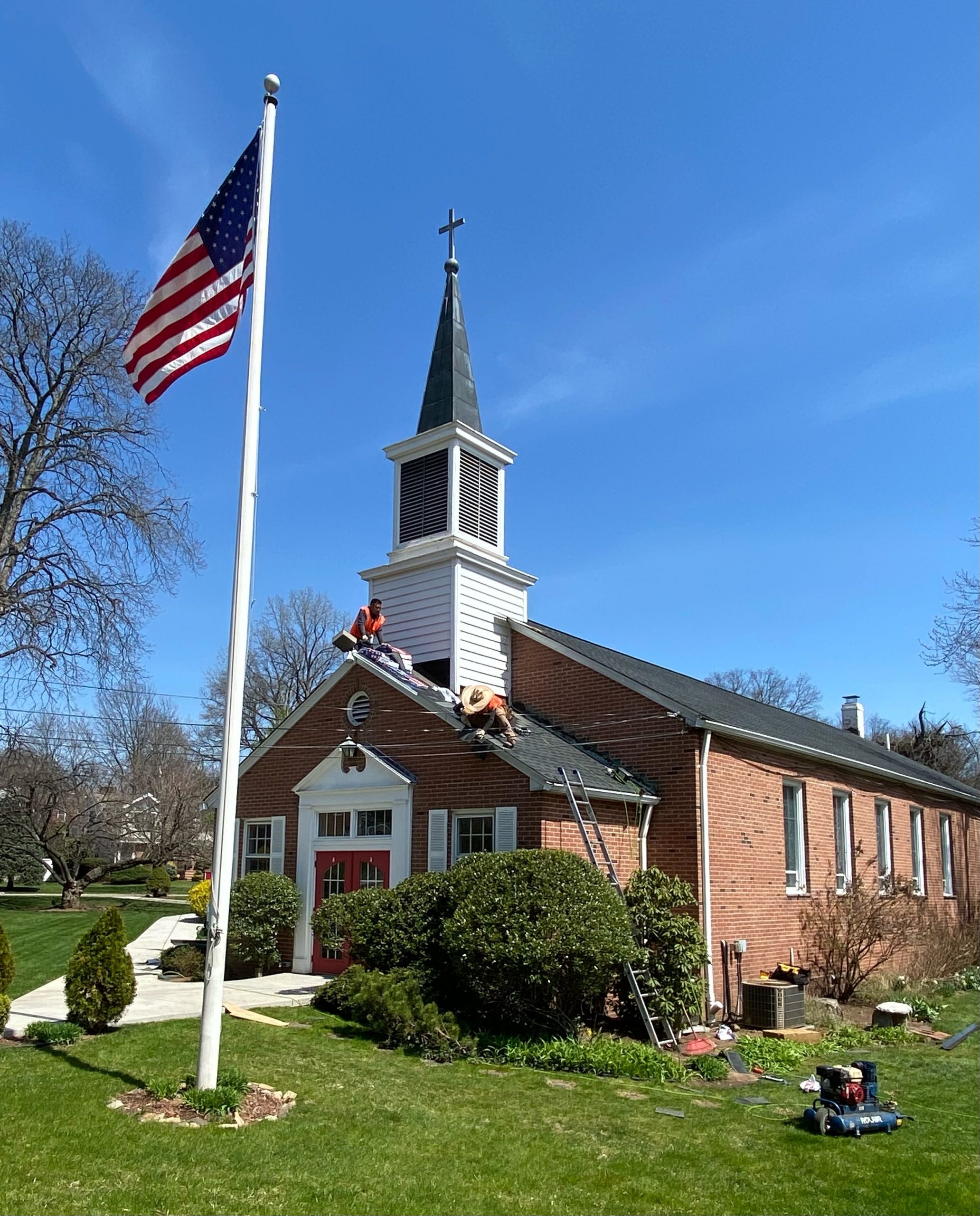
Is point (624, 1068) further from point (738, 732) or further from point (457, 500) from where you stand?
point (457, 500)

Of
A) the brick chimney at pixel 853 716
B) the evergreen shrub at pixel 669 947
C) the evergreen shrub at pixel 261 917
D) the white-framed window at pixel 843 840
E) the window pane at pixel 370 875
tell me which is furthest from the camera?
the brick chimney at pixel 853 716

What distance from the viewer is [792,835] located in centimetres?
1786

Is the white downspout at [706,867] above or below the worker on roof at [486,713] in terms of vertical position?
below

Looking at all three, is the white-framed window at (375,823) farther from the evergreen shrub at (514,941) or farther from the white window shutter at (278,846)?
the evergreen shrub at (514,941)

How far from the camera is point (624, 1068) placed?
1070cm

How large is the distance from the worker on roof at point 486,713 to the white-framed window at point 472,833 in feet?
3.82

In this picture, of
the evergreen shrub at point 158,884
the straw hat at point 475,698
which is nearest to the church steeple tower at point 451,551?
the straw hat at point 475,698

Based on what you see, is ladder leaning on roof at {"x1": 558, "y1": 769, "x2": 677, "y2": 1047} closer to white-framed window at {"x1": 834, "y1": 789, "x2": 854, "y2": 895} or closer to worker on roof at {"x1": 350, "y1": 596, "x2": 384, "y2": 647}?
worker on roof at {"x1": 350, "y1": 596, "x2": 384, "y2": 647}

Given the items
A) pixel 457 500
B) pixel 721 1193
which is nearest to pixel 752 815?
pixel 457 500

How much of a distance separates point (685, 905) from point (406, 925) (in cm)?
399

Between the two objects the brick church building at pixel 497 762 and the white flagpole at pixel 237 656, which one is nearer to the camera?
the white flagpole at pixel 237 656

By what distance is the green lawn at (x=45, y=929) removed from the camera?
16922 millimetres

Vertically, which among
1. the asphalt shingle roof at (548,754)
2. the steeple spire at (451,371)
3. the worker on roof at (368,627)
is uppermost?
the steeple spire at (451,371)

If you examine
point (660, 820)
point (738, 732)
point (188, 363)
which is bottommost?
point (660, 820)
